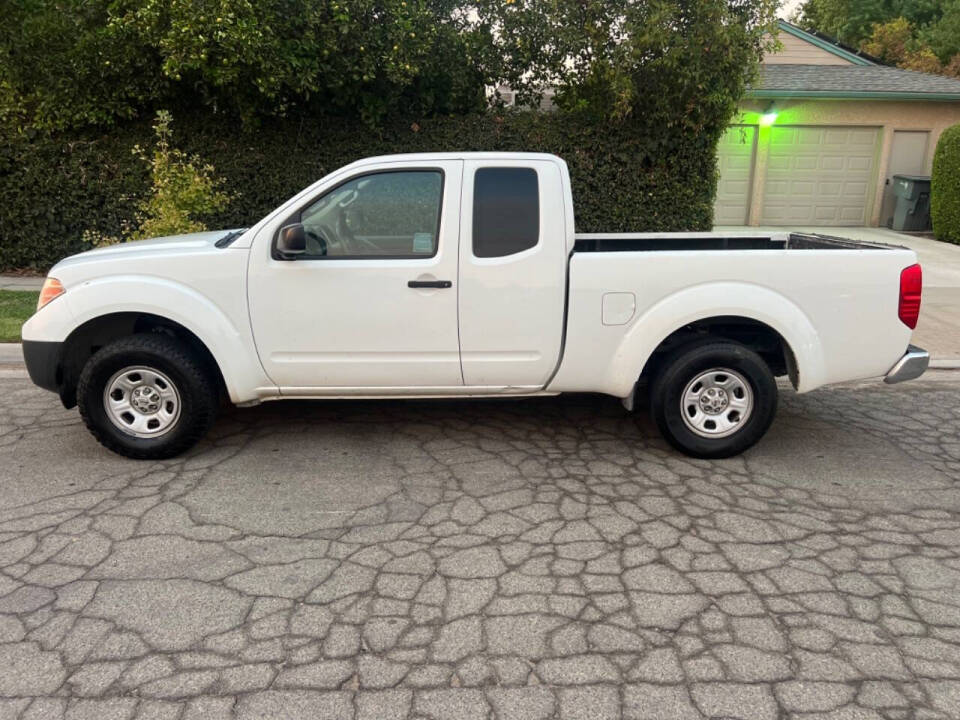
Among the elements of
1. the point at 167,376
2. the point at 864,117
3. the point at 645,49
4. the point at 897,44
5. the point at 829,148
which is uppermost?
the point at 897,44

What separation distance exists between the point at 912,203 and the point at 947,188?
1.30 metres

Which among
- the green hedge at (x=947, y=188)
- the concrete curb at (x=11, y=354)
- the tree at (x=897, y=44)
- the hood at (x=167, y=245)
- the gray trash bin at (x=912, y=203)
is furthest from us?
the tree at (x=897, y=44)

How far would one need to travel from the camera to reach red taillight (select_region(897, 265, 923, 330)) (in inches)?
173

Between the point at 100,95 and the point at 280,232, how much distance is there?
6842 millimetres

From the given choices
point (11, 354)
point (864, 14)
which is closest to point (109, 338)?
point (11, 354)

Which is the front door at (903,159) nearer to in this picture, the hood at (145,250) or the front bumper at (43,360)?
the hood at (145,250)

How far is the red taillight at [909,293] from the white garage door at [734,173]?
12.7 m

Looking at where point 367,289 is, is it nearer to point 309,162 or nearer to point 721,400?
point 721,400

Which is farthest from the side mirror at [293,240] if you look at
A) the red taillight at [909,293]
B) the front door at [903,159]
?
the front door at [903,159]

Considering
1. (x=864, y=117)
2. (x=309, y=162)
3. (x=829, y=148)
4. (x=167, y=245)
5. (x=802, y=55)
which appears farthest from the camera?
(x=802, y=55)

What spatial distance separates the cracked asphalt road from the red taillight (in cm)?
93

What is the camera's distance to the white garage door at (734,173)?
54.0 feet

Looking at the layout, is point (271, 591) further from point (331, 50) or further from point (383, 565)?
point (331, 50)

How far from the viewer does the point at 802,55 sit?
1870cm
